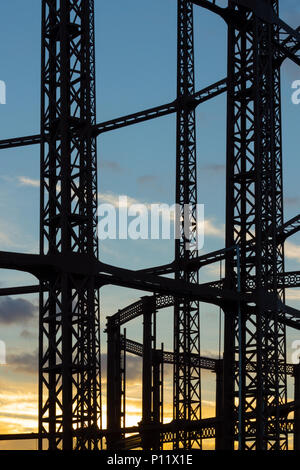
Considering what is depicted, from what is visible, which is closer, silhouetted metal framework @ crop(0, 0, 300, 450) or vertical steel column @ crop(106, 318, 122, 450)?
silhouetted metal framework @ crop(0, 0, 300, 450)

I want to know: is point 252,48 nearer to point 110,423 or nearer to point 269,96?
point 269,96

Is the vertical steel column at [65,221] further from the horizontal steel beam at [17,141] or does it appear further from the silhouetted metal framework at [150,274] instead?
the horizontal steel beam at [17,141]

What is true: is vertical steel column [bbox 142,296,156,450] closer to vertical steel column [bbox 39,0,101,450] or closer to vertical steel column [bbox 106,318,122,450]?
vertical steel column [bbox 106,318,122,450]

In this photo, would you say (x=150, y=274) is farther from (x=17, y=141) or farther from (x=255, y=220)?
(x=17, y=141)

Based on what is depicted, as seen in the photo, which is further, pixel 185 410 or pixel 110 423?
pixel 110 423

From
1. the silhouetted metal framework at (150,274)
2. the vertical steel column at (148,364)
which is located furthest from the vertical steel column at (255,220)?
the vertical steel column at (148,364)

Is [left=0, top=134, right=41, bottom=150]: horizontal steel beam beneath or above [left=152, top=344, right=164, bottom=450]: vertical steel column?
above

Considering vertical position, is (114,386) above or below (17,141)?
below

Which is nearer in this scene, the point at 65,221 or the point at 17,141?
the point at 65,221

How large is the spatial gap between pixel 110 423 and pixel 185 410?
559 centimetres

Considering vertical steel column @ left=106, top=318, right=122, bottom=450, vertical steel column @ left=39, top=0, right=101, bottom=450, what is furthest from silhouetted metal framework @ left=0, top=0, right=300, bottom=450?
vertical steel column @ left=106, top=318, right=122, bottom=450

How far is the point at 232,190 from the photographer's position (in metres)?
28.6

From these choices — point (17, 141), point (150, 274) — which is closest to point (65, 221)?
point (150, 274)
